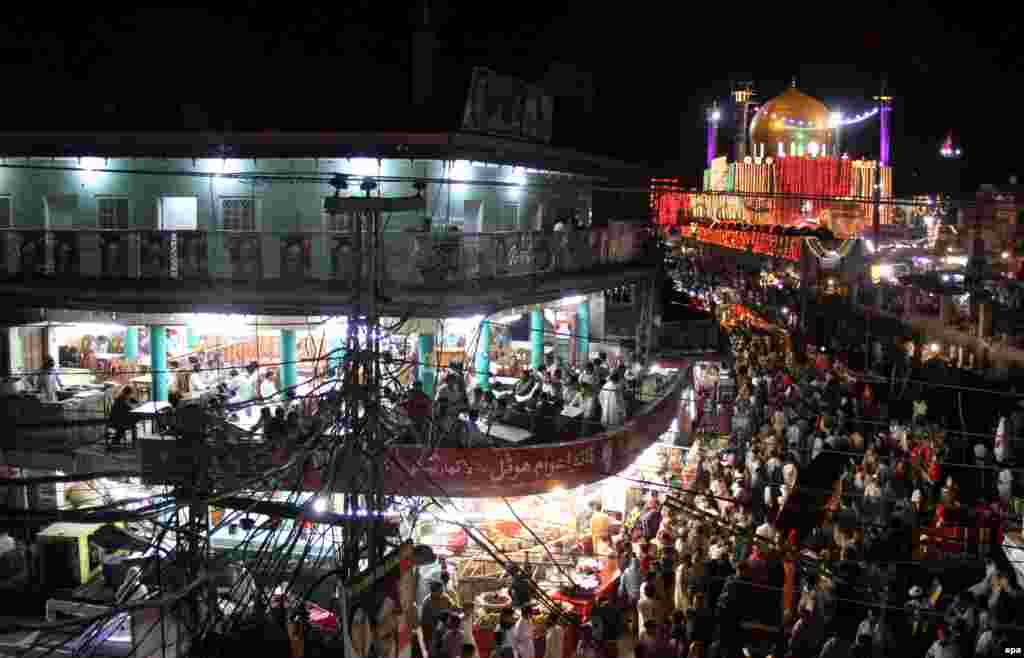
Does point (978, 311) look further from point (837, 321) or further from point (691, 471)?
point (691, 471)

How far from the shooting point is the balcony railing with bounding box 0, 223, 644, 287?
17.7m

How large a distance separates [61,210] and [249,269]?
6.08 meters

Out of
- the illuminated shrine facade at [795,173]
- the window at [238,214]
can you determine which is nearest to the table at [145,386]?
the window at [238,214]

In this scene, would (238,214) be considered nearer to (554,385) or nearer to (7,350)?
(7,350)

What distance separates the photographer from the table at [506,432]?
53.6 ft

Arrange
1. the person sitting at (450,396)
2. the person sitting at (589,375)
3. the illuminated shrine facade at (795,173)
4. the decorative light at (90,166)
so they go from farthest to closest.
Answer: the illuminated shrine facade at (795,173) < the decorative light at (90,166) < the person sitting at (589,375) < the person sitting at (450,396)

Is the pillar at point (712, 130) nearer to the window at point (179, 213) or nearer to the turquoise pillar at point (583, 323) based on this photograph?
the turquoise pillar at point (583, 323)

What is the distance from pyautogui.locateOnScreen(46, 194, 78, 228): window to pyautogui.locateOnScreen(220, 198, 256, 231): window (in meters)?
3.45

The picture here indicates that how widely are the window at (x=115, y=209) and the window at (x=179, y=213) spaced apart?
2.57ft

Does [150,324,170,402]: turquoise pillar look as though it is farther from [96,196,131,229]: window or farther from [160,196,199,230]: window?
[96,196,131,229]: window

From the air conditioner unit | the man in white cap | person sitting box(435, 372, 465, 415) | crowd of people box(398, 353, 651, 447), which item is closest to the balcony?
person sitting box(435, 372, 465, 415)

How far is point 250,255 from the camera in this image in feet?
59.4

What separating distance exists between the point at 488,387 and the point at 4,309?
10.1m

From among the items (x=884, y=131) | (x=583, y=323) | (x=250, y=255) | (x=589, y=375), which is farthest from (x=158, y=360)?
(x=884, y=131)
